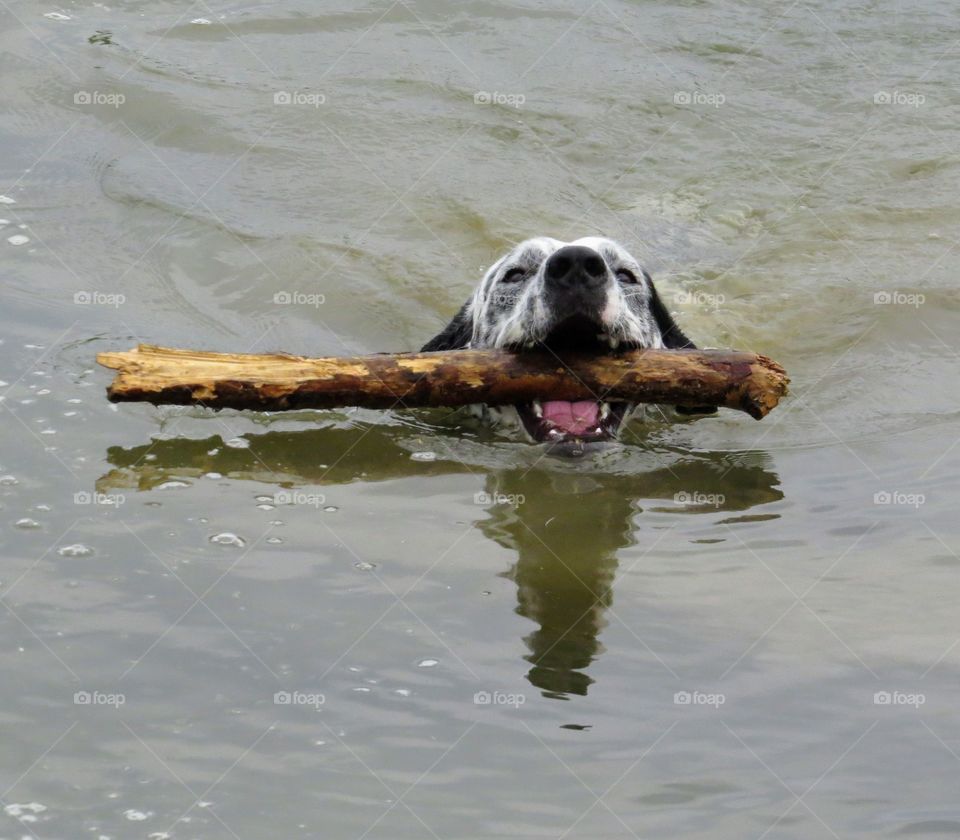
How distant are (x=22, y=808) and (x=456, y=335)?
14.5 feet

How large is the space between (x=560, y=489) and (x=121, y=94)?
6145 millimetres

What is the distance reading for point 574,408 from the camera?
6637 mm

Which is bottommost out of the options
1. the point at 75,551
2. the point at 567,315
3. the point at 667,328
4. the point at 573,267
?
the point at 75,551

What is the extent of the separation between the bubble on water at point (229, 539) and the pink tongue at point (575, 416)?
1648 mm

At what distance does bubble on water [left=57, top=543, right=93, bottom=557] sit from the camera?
5457 mm

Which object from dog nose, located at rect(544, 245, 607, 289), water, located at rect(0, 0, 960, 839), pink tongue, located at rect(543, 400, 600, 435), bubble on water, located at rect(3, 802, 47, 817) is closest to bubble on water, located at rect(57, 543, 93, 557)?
water, located at rect(0, 0, 960, 839)

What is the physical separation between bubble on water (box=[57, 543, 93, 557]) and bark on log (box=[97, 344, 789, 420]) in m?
0.72

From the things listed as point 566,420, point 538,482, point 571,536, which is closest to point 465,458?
point 538,482

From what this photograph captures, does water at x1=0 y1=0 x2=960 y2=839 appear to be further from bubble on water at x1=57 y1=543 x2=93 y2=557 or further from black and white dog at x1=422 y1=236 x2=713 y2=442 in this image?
black and white dog at x1=422 y1=236 x2=713 y2=442

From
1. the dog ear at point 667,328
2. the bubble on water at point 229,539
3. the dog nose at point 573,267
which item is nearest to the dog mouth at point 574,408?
the dog nose at point 573,267

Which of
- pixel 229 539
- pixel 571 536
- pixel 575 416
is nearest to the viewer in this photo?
pixel 229 539

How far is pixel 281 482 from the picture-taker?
6.40m

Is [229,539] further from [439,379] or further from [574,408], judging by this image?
[574,408]

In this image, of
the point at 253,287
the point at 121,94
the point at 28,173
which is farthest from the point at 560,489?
the point at 121,94
